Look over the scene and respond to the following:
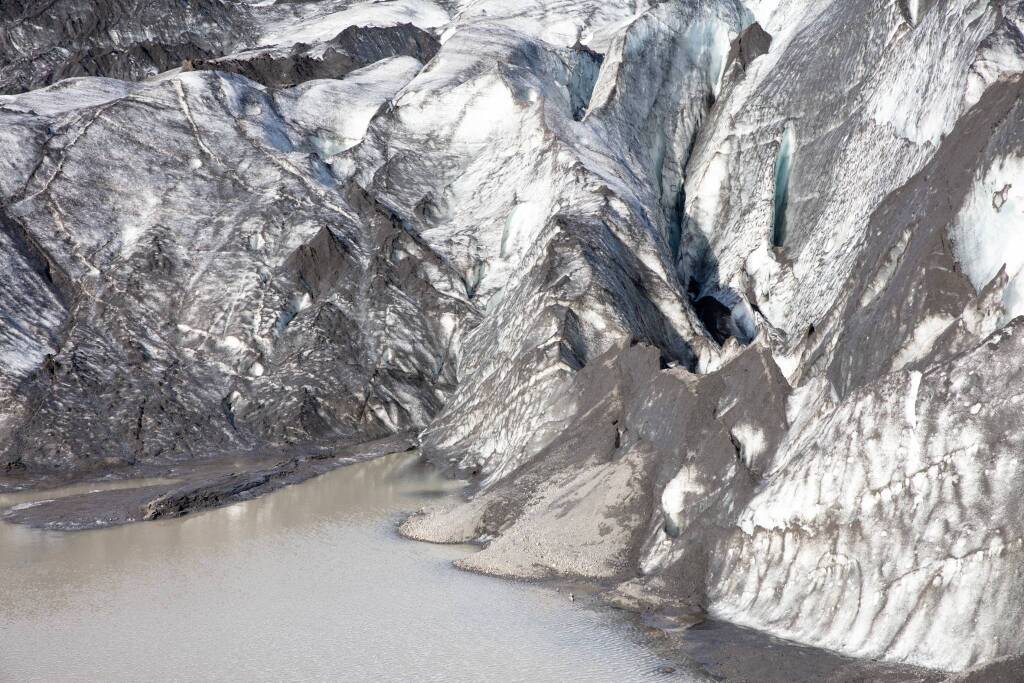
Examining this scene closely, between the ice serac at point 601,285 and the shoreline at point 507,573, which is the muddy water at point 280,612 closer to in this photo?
the shoreline at point 507,573

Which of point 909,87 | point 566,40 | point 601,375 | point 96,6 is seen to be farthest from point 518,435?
point 96,6

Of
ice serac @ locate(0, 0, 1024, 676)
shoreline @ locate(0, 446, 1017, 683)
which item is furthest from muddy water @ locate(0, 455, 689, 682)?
ice serac @ locate(0, 0, 1024, 676)

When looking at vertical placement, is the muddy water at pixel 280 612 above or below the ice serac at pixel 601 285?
below

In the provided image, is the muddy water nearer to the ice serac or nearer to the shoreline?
the shoreline

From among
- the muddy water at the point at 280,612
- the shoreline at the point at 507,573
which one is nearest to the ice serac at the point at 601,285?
the shoreline at the point at 507,573

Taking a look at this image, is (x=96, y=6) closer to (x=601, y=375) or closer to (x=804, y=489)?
(x=601, y=375)

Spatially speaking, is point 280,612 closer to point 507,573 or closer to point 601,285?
point 507,573

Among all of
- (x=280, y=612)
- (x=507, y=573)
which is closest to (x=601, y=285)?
(x=507, y=573)
